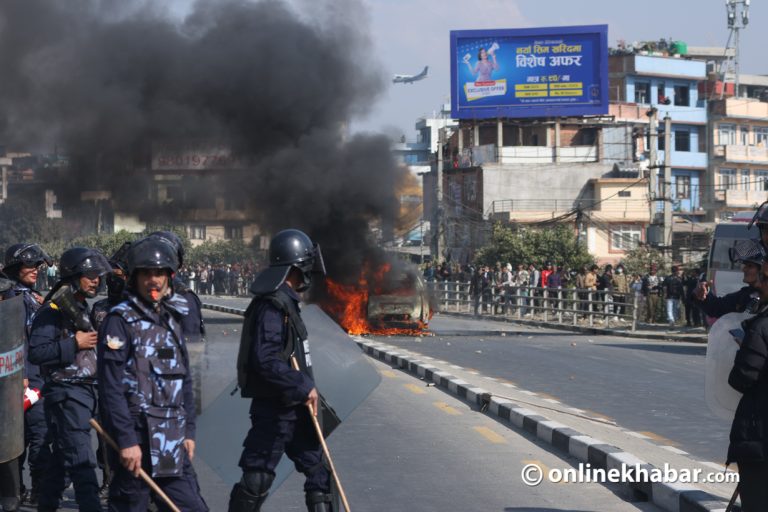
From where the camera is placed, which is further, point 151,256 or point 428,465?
point 428,465

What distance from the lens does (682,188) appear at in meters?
60.1

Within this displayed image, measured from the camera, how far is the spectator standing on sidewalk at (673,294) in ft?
81.5

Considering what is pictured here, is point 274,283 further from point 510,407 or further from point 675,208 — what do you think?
point 675,208

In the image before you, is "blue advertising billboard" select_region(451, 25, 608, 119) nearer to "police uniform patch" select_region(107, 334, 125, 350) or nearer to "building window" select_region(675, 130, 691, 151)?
"building window" select_region(675, 130, 691, 151)

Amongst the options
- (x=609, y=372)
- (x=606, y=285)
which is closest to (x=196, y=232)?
(x=606, y=285)

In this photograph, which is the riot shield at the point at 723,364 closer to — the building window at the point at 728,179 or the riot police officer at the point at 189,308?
the riot police officer at the point at 189,308

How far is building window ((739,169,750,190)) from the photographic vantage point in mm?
58875

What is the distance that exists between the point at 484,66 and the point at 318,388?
153ft

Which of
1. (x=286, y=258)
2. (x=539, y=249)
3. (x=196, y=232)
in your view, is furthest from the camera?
(x=539, y=249)

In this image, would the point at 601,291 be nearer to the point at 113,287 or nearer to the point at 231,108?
the point at 231,108

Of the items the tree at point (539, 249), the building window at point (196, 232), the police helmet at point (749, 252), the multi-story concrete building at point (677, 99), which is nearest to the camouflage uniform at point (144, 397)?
the police helmet at point (749, 252)

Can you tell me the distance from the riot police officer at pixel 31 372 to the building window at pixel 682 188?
5608 cm

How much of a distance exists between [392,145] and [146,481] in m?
23.8

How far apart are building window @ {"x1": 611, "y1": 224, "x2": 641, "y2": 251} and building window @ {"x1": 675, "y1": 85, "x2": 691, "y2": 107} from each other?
12739mm
